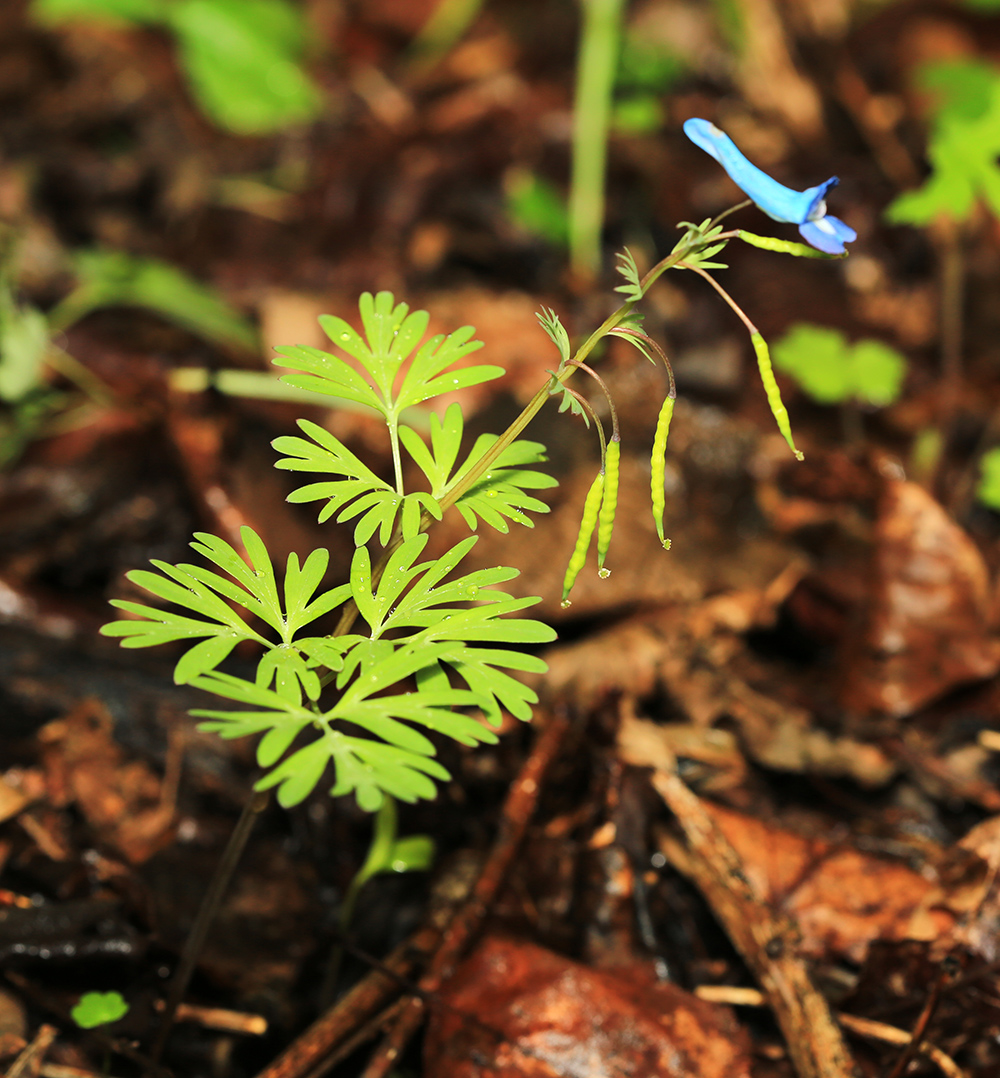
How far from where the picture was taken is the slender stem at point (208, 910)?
1.39 meters

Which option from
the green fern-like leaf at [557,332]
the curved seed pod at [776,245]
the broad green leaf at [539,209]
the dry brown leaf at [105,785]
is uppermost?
the broad green leaf at [539,209]

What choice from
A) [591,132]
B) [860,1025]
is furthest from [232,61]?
[860,1025]

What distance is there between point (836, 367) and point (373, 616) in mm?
2722

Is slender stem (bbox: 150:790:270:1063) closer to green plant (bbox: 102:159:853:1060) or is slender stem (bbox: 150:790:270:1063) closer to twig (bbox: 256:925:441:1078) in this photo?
green plant (bbox: 102:159:853:1060)

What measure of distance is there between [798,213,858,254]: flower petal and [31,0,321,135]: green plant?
5.16 metres

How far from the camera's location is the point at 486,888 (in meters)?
1.91

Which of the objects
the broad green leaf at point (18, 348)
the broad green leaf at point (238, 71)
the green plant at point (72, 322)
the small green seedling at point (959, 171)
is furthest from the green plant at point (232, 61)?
the small green seedling at point (959, 171)

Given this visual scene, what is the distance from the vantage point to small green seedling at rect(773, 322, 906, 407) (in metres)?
3.40

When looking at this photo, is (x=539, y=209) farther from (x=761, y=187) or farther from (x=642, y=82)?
(x=761, y=187)

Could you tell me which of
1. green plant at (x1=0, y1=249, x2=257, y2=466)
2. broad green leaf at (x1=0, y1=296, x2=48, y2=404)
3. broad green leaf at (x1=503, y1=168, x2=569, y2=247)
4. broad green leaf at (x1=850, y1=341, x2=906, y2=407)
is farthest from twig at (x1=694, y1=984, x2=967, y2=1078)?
broad green leaf at (x1=503, y1=168, x2=569, y2=247)

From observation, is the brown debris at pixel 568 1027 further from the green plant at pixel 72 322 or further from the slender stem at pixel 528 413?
the green plant at pixel 72 322

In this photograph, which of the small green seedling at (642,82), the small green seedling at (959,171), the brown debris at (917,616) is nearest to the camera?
the brown debris at (917,616)

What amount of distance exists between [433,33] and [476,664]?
623cm

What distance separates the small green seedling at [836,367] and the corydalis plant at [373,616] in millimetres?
2370
